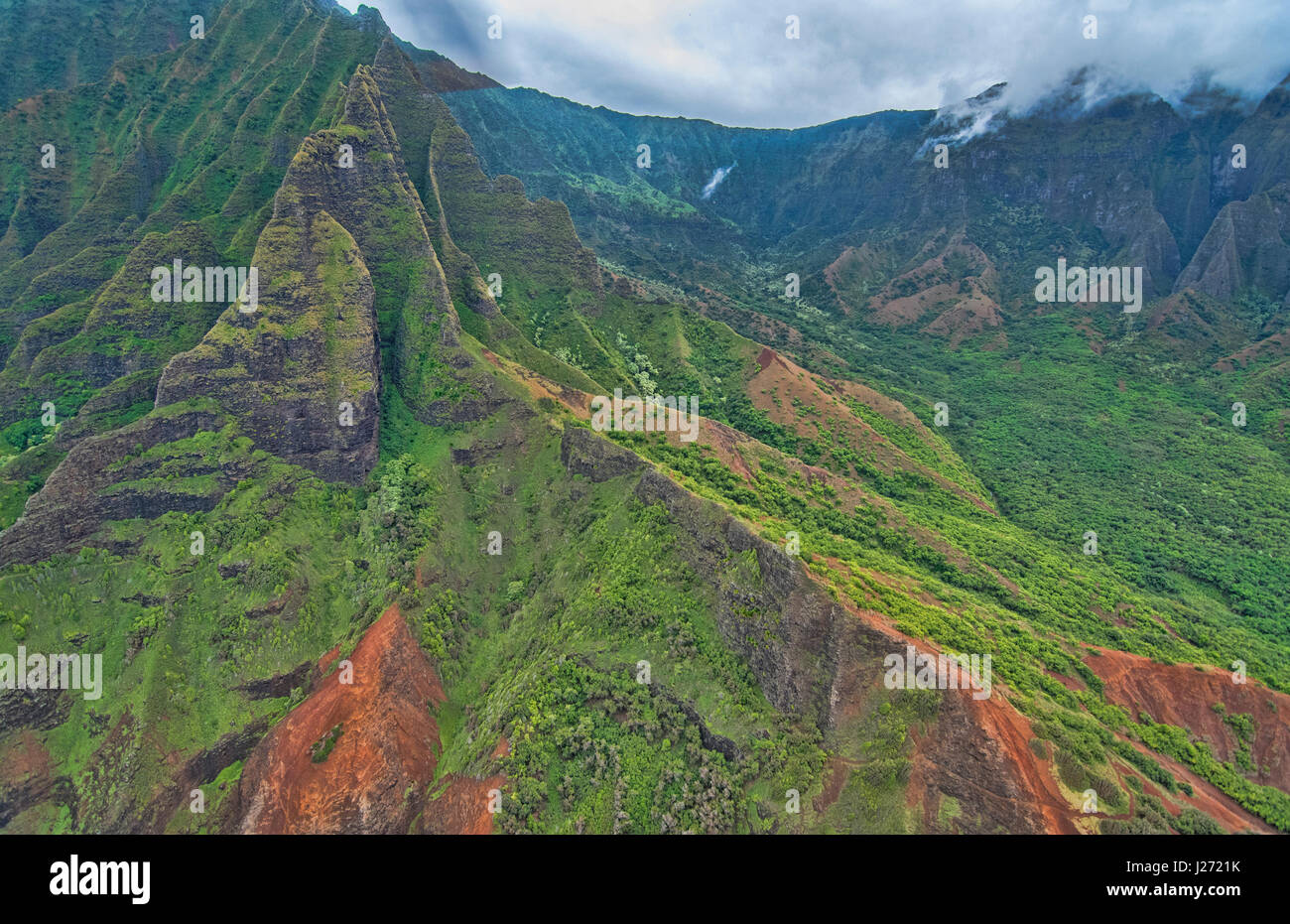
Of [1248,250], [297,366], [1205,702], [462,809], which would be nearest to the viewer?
[462,809]

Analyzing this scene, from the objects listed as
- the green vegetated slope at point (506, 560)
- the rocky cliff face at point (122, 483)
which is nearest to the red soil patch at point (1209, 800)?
the green vegetated slope at point (506, 560)

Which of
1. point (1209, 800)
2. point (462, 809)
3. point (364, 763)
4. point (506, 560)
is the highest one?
point (506, 560)

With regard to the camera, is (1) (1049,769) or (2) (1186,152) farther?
(2) (1186,152)

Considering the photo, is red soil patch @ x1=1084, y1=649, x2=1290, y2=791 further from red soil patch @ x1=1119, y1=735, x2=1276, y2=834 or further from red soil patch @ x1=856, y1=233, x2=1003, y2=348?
red soil patch @ x1=856, y1=233, x2=1003, y2=348

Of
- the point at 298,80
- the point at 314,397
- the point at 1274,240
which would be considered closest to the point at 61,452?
the point at 314,397

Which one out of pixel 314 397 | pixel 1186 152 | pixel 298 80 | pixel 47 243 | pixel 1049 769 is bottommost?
pixel 1049 769

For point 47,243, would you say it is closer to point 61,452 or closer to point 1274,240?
point 61,452

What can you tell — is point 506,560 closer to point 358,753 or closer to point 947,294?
point 358,753

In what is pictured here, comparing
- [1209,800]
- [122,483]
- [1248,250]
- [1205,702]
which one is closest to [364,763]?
[122,483]

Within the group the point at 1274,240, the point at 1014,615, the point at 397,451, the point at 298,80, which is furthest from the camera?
the point at 1274,240
